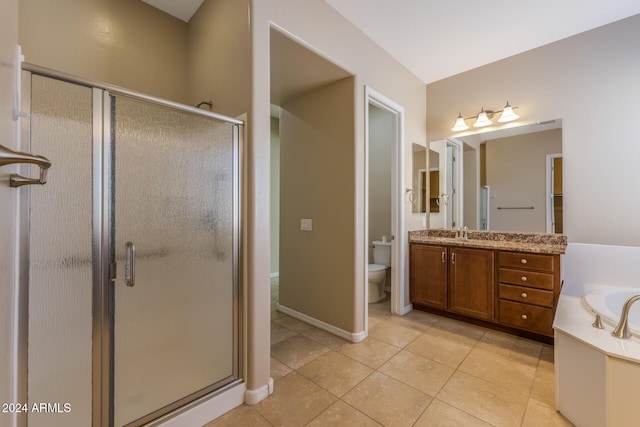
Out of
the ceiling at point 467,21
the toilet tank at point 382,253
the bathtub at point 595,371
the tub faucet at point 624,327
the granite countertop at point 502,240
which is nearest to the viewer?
the bathtub at point 595,371

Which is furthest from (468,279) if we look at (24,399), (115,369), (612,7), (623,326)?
(24,399)

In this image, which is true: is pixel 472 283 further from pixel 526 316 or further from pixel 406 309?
pixel 406 309

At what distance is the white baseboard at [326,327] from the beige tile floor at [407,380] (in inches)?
1.8

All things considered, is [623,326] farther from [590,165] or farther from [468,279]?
[590,165]

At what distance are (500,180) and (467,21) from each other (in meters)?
1.65

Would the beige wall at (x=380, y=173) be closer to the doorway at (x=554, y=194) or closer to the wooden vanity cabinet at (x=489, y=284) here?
the wooden vanity cabinet at (x=489, y=284)

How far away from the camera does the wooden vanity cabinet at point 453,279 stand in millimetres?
2619

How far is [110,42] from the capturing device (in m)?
2.06

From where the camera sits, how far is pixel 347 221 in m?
2.44

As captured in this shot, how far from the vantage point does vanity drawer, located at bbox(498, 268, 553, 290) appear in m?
2.28

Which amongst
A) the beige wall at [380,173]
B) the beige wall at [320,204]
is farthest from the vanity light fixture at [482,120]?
the beige wall at [320,204]

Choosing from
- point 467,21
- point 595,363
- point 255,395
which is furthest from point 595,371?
point 467,21

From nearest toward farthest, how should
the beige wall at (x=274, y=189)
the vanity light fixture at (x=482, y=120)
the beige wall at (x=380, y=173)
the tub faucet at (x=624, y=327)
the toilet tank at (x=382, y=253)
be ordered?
1. the tub faucet at (x=624, y=327)
2. the vanity light fixture at (x=482, y=120)
3. the toilet tank at (x=382, y=253)
4. the beige wall at (x=380, y=173)
5. the beige wall at (x=274, y=189)

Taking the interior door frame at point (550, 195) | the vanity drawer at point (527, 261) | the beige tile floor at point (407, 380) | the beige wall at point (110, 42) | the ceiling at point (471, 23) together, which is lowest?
the beige tile floor at point (407, 380)
